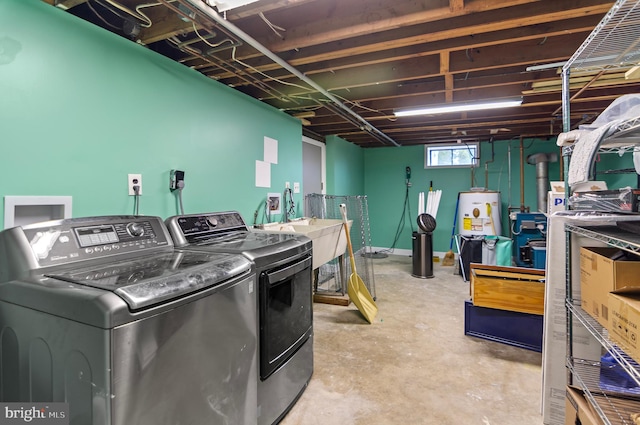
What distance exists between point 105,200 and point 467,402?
99.3 inches

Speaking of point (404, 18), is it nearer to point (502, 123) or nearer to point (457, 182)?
point (502, 123)

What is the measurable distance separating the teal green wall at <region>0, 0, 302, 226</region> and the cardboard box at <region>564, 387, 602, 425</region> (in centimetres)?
246

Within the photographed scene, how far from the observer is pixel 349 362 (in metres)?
2.49

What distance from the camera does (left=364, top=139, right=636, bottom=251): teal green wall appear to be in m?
5.91

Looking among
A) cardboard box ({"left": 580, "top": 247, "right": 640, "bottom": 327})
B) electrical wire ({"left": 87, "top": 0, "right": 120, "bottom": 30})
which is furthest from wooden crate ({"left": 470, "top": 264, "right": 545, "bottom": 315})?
electrical wire ({"left": 87, "top": 0, "right": 120, "bottom": 30})

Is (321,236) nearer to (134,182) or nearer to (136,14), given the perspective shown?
(134,182)

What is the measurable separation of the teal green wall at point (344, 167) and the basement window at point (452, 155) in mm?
1402

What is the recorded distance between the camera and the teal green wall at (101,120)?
152 cm

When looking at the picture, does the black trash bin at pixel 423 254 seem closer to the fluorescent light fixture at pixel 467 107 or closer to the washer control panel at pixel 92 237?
the fluorescent light fixture at pixel 467 107

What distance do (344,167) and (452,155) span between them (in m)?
2.30

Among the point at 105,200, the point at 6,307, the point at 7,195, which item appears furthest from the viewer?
the point at 105,200

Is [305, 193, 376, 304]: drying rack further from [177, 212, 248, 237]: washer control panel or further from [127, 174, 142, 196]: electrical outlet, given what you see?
[127, 174, 142, 196]: electrical outlet

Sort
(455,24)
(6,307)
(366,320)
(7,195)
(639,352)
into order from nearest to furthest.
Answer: (639,352), (6,307), (7,195), (455,24), (366,320)

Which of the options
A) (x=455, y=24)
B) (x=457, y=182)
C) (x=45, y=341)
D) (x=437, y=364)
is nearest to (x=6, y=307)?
(x=45, y=341)
